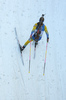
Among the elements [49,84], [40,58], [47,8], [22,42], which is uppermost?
[47,8]

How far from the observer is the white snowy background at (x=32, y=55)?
290 centimetres

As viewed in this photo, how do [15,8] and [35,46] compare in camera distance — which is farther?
[15,8]

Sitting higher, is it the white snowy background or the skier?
the skier

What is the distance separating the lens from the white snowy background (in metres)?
2.90

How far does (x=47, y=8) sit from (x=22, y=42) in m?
1.47

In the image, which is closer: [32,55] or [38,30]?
[38,30]

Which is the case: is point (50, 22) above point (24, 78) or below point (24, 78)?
above

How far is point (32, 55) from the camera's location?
339cm

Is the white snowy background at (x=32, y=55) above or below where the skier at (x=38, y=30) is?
below

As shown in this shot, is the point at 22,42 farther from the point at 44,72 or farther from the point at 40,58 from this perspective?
the point at 44,72

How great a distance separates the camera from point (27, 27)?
153 inches

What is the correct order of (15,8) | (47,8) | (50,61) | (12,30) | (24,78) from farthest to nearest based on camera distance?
(47,8) → (15,8) → (12,30) → (50,61) → (24,78)

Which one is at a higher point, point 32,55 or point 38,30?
point 38,30

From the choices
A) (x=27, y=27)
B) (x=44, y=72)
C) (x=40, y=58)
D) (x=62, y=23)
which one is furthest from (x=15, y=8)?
(x=44, y=72)
